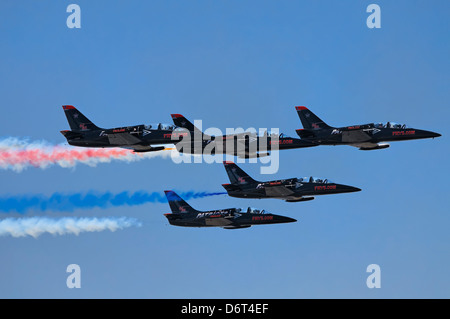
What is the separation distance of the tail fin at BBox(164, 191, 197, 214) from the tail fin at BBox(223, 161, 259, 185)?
20.0 feet

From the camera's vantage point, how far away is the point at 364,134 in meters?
140

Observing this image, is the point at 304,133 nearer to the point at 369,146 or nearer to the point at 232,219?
the point at 369,146

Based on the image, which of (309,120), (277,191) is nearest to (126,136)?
(277,191)

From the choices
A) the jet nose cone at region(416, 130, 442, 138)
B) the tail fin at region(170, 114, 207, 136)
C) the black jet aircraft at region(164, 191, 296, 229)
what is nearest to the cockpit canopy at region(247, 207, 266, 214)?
the black jet aircraft at region(164, 191, 296, 229)

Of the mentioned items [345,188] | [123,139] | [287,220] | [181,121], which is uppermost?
[181,121]

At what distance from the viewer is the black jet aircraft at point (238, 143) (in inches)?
5364

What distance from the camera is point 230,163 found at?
148250 mm

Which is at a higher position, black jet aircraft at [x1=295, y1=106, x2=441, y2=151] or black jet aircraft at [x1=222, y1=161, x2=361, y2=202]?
black jet aircraft at [x1=295, y1=106, x2=441, y2=151]

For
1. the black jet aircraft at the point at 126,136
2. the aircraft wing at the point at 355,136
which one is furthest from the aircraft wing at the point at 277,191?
the black jet aircraft at the point at 126,136

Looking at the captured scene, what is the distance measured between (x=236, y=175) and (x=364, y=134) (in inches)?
654

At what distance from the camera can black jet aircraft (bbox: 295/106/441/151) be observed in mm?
139125

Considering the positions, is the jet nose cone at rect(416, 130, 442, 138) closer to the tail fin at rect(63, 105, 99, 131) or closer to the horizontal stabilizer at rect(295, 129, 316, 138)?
the horizontal stabilizer at rect(295, 129, 316, 138)

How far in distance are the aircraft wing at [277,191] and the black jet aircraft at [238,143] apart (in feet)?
14.2
